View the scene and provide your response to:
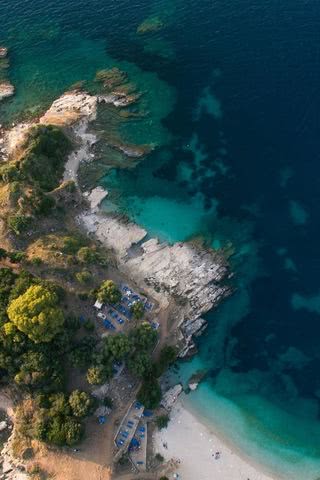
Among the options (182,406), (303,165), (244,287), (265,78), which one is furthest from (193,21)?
(182,406)

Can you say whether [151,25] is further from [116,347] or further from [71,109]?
[116,347]

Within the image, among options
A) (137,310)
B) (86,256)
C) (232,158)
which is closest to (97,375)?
(137,310)

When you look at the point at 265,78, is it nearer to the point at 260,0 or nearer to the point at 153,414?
the point at 260,0

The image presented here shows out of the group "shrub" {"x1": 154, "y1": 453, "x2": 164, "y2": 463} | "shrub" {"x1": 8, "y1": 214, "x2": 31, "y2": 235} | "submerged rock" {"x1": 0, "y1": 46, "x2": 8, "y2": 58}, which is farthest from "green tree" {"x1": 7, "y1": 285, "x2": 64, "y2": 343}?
"submerged rock" {"x1": 0, "y1": 46, "x2": 8, "y2": 58}

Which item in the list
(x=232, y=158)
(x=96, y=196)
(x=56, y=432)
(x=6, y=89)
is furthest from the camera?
(x=6, y=89)

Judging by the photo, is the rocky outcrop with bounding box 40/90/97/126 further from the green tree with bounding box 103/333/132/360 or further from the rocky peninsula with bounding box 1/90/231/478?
the green tree with bounding box 103/333/132/360

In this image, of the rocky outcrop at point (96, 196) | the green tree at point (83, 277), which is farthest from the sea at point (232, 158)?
the green tree at point (83, 277)
